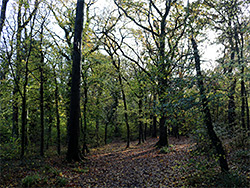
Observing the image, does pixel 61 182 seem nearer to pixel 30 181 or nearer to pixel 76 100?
pixel 30 181

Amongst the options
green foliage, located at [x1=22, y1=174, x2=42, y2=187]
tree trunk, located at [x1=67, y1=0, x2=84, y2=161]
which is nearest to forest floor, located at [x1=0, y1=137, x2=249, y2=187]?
green foliage, located at [x1=22, y1=174, x2=42, y2=187]

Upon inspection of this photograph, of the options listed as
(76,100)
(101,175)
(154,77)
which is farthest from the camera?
(76,100)

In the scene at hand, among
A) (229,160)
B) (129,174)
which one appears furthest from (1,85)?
(229,160)

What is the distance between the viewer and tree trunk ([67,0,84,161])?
9.31m

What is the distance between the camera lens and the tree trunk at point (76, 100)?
9312 mm

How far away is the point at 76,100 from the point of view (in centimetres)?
961

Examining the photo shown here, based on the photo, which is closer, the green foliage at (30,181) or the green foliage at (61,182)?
the green foliage at (30,181)

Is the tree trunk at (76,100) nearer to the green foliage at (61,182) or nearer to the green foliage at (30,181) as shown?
the green foliage at (61,182)

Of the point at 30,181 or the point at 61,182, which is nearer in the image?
the point at 30,181

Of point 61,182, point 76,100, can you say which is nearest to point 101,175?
point 61,182

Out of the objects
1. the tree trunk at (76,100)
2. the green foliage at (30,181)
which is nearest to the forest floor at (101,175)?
the green foliage at (30,181)

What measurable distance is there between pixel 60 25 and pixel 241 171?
13997 mm

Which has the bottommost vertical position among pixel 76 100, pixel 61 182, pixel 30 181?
pixel 61 182

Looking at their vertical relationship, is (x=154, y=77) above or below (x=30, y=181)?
above
